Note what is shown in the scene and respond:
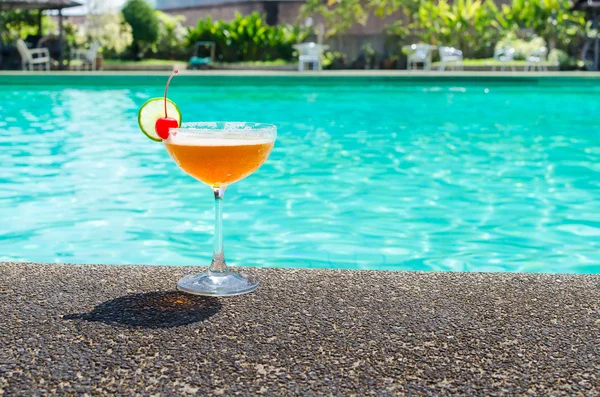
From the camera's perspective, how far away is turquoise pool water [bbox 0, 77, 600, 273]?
423 cm

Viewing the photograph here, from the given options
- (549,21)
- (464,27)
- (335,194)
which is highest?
(549,21)

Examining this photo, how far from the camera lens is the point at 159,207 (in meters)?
5.12

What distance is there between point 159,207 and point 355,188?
1431 mm

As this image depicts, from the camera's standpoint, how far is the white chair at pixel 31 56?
56.5 feet

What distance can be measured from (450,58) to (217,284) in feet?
55.3

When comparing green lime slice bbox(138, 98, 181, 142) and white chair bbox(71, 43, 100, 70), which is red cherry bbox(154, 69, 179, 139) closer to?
green lime slice bbox(138, 98, 181, 142)

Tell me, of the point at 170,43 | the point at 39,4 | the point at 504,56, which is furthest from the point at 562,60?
the point at 39,4

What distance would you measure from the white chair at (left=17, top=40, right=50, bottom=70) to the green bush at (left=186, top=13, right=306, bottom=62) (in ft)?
13.4

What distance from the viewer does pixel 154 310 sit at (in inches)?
59.6

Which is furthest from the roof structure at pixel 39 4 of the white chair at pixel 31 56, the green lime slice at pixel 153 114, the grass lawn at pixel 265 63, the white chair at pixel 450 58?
the green lime slice at pixel 153 114

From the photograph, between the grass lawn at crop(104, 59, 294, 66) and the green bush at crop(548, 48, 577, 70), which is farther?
the grass lawn at crop(104, 59, 294, 66)

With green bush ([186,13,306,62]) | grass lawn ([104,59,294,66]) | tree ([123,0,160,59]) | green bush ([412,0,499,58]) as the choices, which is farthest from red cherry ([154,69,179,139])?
tree ([123,0,160,59])

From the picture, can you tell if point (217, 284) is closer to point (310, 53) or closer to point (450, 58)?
point (450, 58)

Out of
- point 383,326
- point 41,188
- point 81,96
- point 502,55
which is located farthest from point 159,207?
point 502,55
